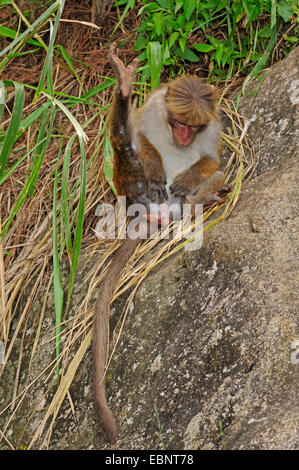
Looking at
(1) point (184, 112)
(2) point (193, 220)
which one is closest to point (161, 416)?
(2) point (193, 220)

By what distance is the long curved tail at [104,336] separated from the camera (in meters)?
2.75

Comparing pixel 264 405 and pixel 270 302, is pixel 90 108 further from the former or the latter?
pixel 264 405

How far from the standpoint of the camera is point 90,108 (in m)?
4.46

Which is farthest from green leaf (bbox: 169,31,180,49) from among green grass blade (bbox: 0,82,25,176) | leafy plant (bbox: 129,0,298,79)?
green grass blade (bbox: 0,82,25,176)

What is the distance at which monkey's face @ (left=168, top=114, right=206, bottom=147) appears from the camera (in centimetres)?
371

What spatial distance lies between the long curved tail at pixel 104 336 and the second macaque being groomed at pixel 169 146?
0.38 metres

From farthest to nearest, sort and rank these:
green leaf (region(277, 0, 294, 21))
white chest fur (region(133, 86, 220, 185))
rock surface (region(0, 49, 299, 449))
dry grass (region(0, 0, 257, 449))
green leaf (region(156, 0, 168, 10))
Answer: green leaf (region(156, 0, 168, 10)) < green leaf (region(277, 0, 294, 21)) < white chest fur (region(133, 86, 220, 185)) < dry grass (region(0, 0, 257, 449)) < rock surface (region(0, 49, 299, 449))

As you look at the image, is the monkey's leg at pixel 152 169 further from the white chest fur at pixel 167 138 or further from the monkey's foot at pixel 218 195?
the monkey's foot at pixel 218 195

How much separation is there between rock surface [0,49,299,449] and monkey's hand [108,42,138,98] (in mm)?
859

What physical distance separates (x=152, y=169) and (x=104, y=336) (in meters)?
1.17

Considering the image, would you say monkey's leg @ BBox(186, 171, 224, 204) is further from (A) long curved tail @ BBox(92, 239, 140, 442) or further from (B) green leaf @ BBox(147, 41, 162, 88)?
Result: (B) green leaf @ BBox(147, 41, 162, 88)

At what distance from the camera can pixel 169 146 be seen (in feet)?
13.1

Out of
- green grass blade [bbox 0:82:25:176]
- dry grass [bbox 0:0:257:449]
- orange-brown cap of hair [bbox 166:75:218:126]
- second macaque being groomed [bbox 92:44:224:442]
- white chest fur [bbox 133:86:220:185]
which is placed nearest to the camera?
green grass blade [bbox 0:82:25:176]

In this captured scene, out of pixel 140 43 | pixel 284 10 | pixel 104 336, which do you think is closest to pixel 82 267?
pixel 104 336
